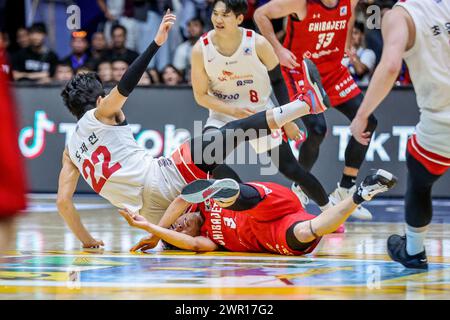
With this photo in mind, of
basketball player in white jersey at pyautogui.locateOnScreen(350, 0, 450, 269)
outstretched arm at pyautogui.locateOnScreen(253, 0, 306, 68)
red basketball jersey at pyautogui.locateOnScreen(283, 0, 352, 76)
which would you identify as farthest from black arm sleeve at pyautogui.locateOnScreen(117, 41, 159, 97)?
red basketball jersey at pyautogui.locateOnScreen(283, 0, 352, 76)

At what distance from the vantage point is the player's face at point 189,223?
19.8ft

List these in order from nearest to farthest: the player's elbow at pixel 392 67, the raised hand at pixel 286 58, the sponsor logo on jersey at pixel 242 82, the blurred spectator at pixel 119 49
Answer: the player's elbow at pixel 392 67 < the sponsor logo on jersey at pixel 242 82 < the raised hand at pixel 286 58 < the blurred spectator at pixel 119 49

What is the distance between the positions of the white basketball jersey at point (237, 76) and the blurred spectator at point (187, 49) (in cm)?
457

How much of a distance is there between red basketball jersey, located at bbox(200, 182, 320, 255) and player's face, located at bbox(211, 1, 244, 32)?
1757mm

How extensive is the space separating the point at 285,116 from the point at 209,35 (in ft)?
4.85

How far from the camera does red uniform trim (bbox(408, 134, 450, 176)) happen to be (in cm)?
487

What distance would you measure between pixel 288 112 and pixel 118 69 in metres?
5.73

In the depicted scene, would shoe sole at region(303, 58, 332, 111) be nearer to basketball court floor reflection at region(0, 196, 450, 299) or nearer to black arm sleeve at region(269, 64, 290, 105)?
black arm sleeve at region(269, 64, 290, 105)

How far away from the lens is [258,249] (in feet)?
19.5

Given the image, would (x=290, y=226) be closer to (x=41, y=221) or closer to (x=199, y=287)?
(x=199, y=287)

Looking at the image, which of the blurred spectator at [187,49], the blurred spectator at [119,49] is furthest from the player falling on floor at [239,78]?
the blurred spectator at [119,49]

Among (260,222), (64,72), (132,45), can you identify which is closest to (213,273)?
(260,222)

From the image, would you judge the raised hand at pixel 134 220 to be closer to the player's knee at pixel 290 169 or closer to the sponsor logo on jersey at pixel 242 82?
the player's knee at pixel 290 169
